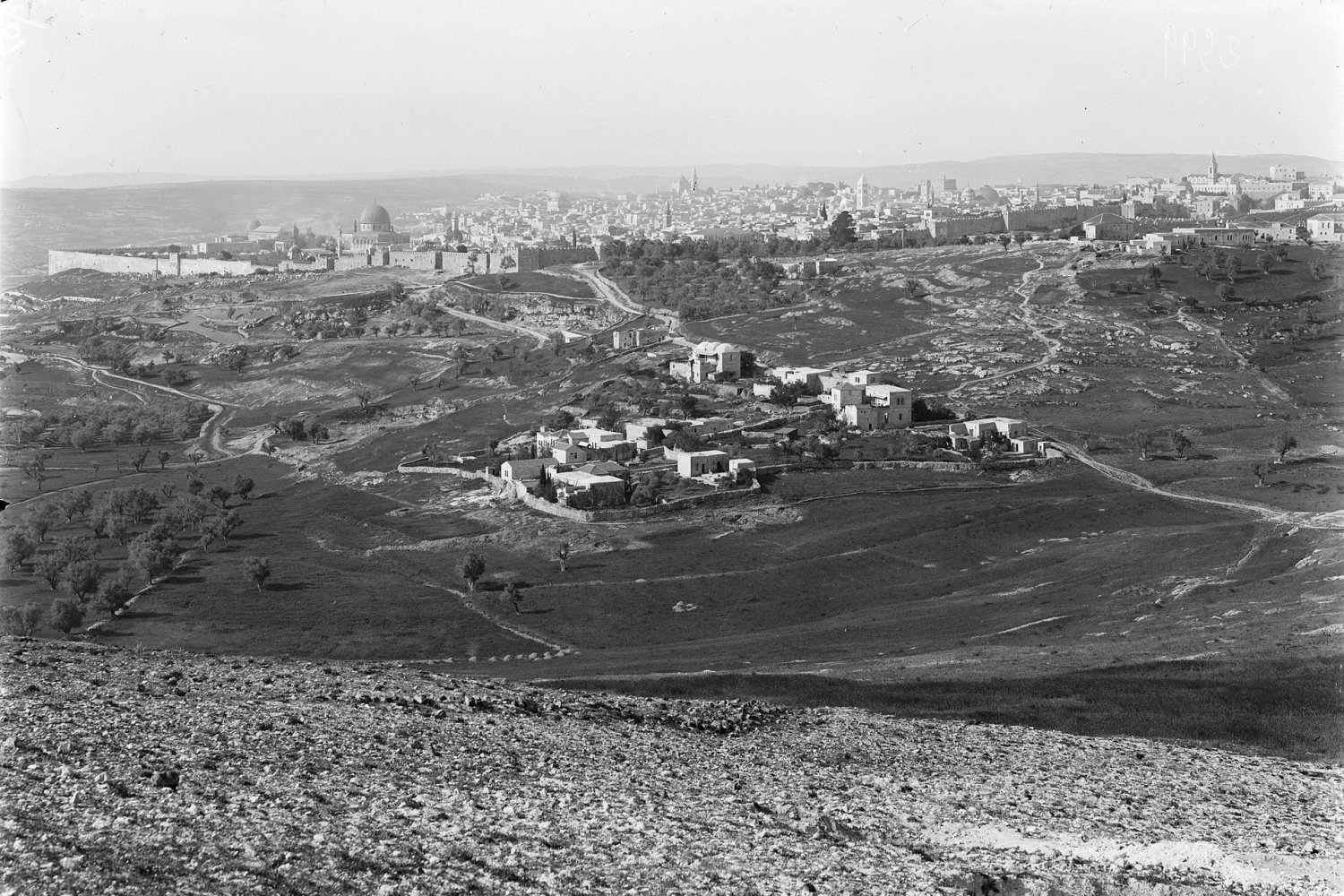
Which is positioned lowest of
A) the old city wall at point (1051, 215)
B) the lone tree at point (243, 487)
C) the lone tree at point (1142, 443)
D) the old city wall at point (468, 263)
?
the lone tree at point (243, 487)

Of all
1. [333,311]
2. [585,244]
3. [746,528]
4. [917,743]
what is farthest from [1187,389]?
[585,244]

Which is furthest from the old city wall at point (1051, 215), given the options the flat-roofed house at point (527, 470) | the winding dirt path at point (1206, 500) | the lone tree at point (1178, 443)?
the flat-roofed house at point (527, 470)

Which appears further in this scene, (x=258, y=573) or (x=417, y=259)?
(x=417, y=259)

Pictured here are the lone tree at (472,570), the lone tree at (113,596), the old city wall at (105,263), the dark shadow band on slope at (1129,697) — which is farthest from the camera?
the old city wall at (105,263)

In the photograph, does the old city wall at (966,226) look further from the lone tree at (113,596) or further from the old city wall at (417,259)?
the lone tree at (113,596)

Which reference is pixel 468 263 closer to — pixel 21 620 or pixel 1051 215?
pixel 1051 215

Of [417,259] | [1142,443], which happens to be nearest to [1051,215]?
[417,259]
